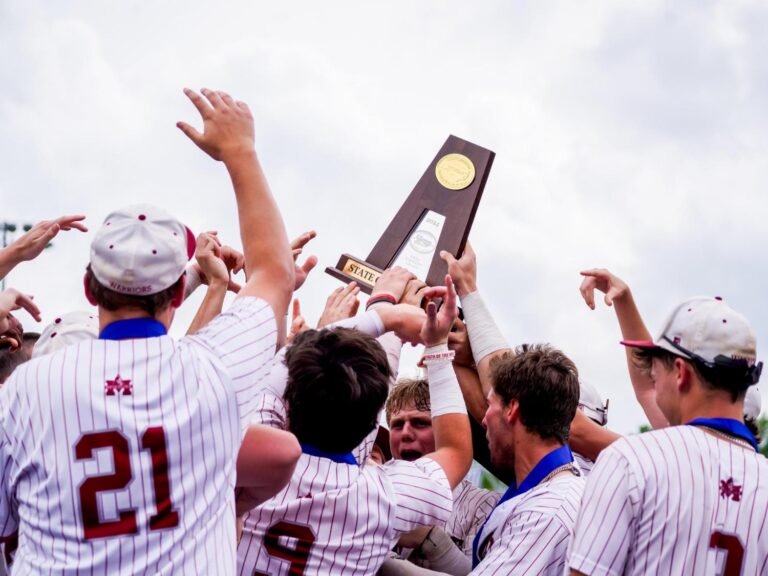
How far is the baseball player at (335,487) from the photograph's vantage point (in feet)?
10.9

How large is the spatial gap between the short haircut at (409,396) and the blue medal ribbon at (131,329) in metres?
2.72

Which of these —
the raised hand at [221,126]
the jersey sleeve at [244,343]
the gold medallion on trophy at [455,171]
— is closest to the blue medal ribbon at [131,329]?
the jersey sleeve at [244,343]

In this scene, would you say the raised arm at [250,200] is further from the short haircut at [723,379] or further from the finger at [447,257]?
the finger at [447,257]

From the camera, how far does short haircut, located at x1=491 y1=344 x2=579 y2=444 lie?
4.10m

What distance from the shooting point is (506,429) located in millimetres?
4230

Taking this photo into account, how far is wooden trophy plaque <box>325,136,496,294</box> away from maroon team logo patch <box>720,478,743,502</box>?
256 cm

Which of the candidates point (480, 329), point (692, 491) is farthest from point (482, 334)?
point (692, 491)

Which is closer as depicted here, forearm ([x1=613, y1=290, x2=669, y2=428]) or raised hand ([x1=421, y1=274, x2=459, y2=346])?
raised hand ([x1=421, y1=274, x2=459, y2=346])

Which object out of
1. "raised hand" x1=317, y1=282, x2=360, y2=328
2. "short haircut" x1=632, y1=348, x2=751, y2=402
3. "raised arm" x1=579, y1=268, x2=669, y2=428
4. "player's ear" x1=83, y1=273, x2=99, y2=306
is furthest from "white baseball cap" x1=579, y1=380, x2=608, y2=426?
"player's ear" x1=83, y1=273, x2=99, y2=306

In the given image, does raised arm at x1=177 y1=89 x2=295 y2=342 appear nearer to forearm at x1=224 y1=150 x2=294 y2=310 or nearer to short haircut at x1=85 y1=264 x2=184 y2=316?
forearm at x1=224 y1=150 x2=294 y2=310

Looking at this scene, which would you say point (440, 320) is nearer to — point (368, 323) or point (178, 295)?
point (368, 323)

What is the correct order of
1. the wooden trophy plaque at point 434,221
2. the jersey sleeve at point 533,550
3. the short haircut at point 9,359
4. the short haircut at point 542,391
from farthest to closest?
the wooden trophy plaque at point 434,221
the short haircut at point 9,359
the short haircut at point 542,391
the jersey sleeve at point 533,550

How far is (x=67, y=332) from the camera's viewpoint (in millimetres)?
3244

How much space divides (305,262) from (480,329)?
1.03 m
